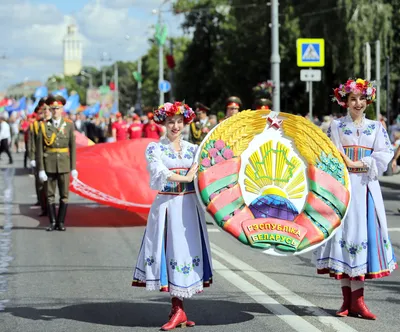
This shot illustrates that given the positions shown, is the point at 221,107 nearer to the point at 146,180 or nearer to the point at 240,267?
the point at 146,180

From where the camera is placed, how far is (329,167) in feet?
24.6

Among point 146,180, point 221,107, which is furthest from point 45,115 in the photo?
point 221,107

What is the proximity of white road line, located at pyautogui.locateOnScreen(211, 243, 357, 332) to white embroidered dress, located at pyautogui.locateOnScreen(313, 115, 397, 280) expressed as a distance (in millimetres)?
353

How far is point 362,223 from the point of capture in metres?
7.74

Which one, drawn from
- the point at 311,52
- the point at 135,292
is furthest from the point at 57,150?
the point at 311,52

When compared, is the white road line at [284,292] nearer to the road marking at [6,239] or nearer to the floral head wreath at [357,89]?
the floral head wreath at [357,89]

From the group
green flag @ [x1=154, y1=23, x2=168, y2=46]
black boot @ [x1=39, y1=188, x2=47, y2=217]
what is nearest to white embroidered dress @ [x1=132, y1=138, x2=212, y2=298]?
black boot @ [x1=39, y1=188, x2=47, y2=217]

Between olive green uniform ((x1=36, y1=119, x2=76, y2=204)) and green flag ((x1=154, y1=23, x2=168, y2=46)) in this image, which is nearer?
olive green uniform ((x1=36, y1=119, x2=76, y2=204))

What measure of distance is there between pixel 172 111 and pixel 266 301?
199 centimetres

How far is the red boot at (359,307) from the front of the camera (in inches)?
303

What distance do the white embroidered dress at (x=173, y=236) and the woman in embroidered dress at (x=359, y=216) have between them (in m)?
1.03

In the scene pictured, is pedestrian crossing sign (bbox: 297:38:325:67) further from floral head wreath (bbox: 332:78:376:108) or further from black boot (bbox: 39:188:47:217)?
floral head wreath (bbox: 332:78:376:108)

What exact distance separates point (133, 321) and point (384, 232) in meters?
2.08

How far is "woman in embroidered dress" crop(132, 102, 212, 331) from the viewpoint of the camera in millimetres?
7422
